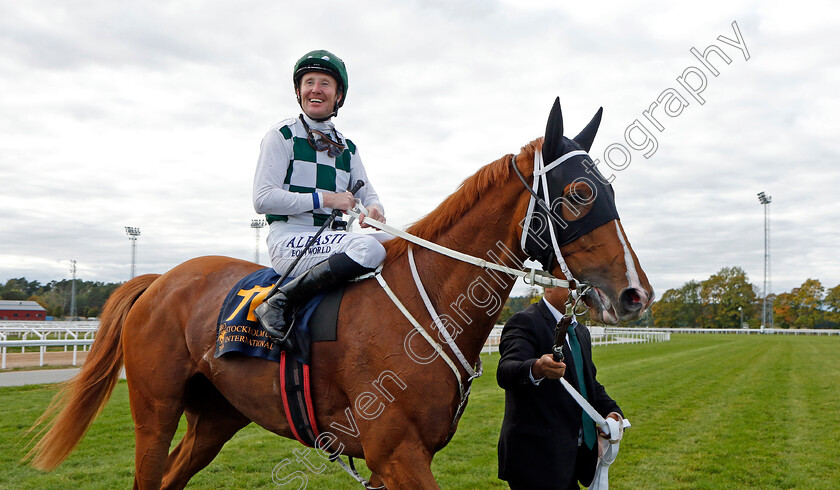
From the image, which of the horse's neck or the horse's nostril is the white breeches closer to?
the horse's neck

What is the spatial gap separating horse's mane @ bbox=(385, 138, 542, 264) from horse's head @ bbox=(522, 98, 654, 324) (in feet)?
0.32

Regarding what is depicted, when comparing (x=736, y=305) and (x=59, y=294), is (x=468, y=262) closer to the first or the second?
(x=59, y=294)

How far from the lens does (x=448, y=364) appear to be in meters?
2.43

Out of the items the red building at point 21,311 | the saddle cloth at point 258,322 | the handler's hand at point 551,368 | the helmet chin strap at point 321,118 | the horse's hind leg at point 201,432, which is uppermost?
the helmet chin strap at point 321,118

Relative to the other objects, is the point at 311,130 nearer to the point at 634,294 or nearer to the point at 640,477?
the point at 634,294

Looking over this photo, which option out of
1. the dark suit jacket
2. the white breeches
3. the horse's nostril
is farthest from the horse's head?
the dark suit jacket

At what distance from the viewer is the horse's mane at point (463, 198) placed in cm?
253

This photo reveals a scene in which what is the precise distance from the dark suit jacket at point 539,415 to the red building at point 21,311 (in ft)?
218

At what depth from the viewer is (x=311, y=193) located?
2.87m

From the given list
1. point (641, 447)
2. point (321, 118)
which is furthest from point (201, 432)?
point (641, 447)

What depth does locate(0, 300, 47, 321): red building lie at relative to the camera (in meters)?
57.0

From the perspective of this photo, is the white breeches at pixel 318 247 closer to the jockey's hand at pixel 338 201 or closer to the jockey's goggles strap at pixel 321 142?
the jockey's hand at pixel 338 201

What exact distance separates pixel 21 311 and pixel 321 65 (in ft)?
226

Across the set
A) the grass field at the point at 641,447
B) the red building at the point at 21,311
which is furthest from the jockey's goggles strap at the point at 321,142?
the red building at the point at 21,311
